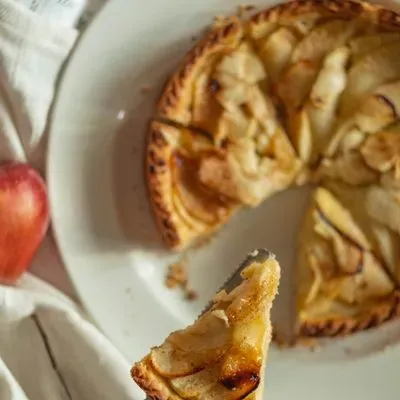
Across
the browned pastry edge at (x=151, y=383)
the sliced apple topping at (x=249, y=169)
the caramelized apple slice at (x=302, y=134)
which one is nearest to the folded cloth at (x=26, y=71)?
the sliced apple topping at (x=249, y=169)

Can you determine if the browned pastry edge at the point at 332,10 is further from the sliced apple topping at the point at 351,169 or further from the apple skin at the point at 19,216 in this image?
the apple skin at the point at 19,216

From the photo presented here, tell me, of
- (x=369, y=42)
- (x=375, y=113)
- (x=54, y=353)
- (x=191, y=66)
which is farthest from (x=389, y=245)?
(x=54, y=353)

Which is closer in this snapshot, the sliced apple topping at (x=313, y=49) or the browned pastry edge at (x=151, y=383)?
the browned pastry edge at (x=151, y=383)

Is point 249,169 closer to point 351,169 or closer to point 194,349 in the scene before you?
point 351,169

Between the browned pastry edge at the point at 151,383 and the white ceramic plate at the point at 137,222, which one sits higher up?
the browned pastry edge at the point at 151,383

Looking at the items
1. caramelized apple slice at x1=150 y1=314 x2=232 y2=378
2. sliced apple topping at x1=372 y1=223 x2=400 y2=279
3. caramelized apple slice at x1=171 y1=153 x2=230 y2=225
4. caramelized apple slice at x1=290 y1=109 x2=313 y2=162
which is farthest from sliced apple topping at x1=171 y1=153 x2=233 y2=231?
caramelized apple slice at x1=150 y1=314 x2=232 y2=378

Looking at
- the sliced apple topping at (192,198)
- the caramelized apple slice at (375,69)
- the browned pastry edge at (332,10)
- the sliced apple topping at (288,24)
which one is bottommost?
the sliced apple topping at (192,198)

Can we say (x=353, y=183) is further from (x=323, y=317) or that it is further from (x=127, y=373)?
(x=127, y=373)
